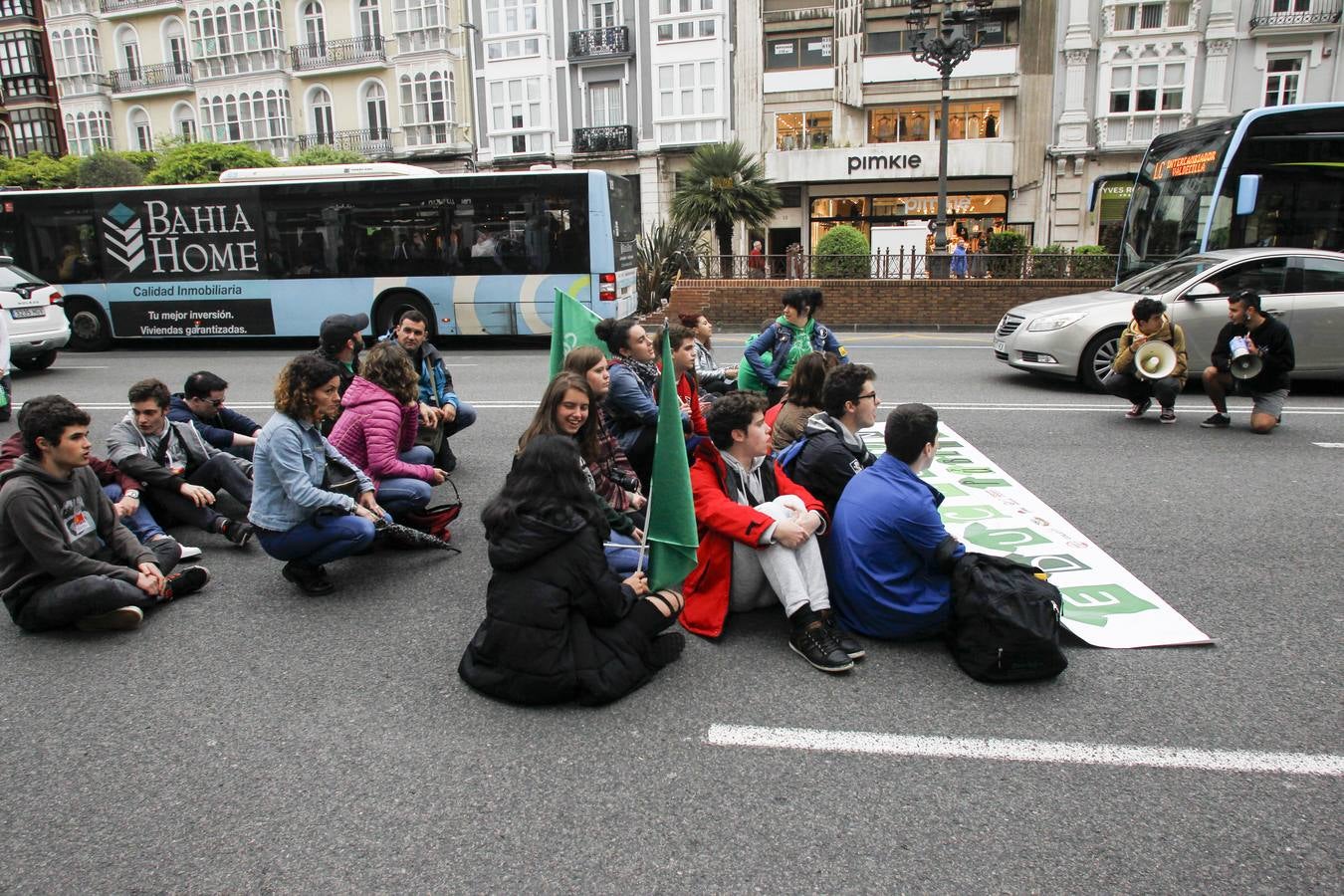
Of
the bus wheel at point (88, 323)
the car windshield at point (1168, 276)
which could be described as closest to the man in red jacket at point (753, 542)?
the car windshield at point (1168, 276)

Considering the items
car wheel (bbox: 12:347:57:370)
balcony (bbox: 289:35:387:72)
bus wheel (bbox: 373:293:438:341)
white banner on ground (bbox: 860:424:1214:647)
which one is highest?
balcony (bbox: 289:35:387:72)

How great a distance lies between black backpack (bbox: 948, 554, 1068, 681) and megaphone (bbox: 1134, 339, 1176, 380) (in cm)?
578

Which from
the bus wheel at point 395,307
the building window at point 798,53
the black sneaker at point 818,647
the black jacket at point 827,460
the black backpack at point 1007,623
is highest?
the building window at point 798,53

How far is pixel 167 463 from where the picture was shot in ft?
19.0

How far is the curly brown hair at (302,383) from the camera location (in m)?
4.73

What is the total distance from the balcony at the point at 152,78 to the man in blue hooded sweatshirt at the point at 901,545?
146ft

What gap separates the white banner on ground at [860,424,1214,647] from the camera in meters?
4.24

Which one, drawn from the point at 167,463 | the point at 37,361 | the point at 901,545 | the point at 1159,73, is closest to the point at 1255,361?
the point at 901,545

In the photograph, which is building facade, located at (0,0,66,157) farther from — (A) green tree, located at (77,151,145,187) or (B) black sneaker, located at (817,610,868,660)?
(B) black sneaker, located at (817,610,868,660)

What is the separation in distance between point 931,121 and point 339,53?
79.4ft

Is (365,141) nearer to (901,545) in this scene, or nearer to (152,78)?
(152,78)

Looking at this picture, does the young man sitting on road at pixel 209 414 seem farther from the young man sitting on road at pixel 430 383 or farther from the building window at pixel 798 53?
the building window at pixel 798 53

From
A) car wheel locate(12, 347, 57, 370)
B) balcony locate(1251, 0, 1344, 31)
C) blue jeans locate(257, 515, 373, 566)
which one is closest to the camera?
blue jeans locate(257, 515, 373, 566)

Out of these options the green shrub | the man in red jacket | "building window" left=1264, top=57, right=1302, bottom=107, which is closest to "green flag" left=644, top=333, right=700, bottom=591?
the man in red jacket
